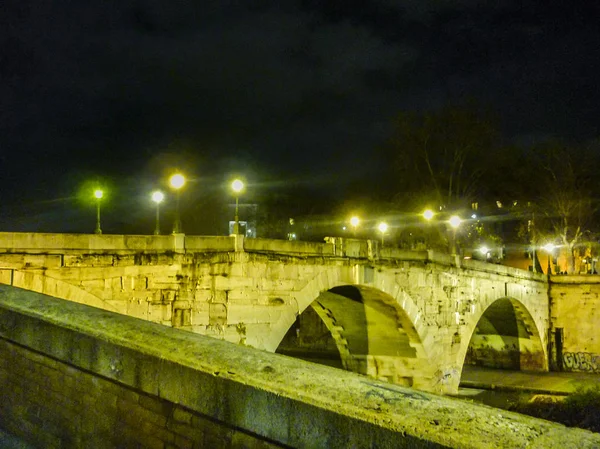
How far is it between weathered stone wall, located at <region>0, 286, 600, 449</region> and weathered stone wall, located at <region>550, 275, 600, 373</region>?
31.4 m

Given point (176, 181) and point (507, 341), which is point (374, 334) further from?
point (507, 341)

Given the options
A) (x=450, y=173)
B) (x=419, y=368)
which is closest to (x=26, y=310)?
(x=419, y=368)

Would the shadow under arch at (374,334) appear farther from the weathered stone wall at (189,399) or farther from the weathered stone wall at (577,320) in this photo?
the weathered stone wall at (577,320)

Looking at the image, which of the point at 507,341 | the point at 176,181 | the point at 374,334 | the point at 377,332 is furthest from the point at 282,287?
the point at 507,341

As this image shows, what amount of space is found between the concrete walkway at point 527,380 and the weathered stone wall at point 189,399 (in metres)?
22.6

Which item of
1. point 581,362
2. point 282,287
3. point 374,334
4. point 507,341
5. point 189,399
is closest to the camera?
point 189,399

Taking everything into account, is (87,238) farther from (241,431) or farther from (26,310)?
(241,431)

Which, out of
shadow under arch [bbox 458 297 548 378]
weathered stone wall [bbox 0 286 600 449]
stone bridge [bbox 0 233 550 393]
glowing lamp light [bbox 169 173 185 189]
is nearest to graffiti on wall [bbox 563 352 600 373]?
shadow under arch [bbox 458 297 548 378]

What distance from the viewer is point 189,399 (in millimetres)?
3809

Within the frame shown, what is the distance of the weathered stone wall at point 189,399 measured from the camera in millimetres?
2949

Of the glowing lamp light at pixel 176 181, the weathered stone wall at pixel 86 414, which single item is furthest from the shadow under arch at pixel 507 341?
the weathered stone wall at pixel 86 414

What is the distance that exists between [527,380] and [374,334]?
A: 460 inches

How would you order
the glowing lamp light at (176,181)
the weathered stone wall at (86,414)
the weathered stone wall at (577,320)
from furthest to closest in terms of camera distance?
the weathered stone wall at (577,320) < the glowing lamp light at (176,181) < the weathered stone wall at (86,414)

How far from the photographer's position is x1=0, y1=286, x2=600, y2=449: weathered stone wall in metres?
2.95
